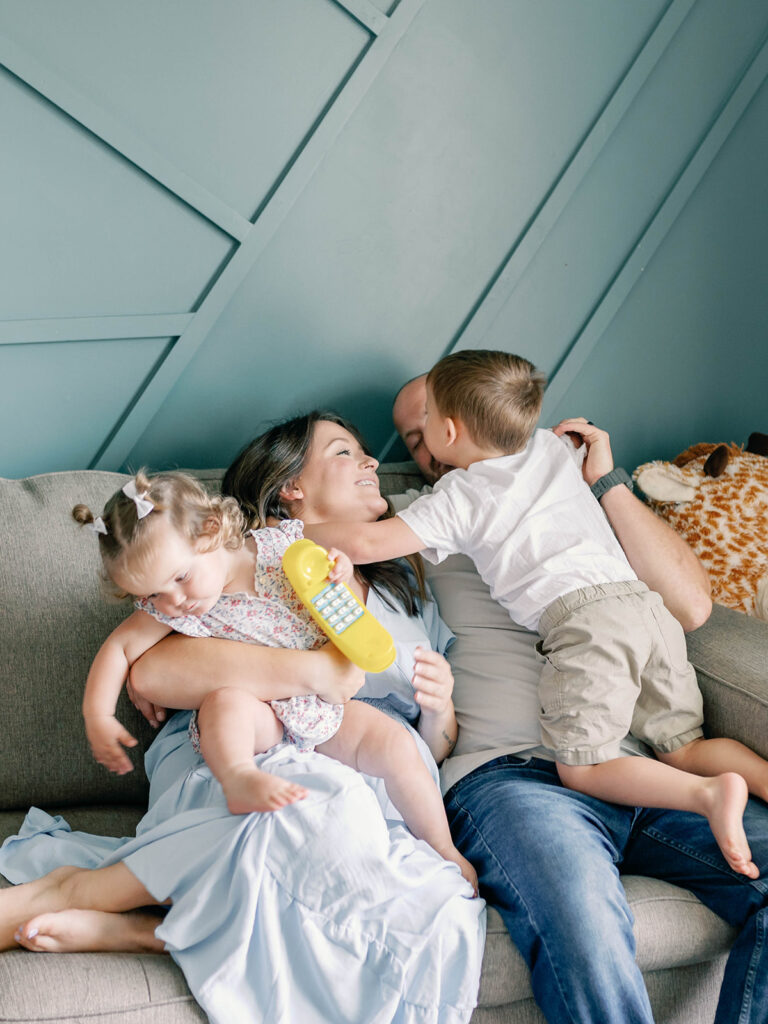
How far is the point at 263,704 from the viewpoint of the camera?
140 cm

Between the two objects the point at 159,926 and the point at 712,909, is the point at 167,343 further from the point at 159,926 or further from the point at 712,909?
the point at 712,909

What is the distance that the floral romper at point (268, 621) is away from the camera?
141 cm

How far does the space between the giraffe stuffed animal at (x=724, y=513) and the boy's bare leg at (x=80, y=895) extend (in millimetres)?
1444

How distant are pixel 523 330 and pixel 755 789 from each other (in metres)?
1.21

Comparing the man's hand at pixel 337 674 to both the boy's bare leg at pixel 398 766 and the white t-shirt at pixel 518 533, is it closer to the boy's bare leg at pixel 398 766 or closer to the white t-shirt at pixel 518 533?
the boy's bare leg at pixel 398 766

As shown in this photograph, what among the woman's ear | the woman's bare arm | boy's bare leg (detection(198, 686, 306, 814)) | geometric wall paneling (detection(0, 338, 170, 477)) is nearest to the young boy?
the woman's ear

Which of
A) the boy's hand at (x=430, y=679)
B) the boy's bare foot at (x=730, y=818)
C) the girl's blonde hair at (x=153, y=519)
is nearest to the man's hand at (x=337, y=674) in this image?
the boy's hand at (x=430, y=679)

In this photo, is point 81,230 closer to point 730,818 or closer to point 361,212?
point 361,212

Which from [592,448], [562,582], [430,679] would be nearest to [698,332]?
[592,448]

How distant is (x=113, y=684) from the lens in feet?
4.53

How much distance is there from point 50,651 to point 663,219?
1.78 meters

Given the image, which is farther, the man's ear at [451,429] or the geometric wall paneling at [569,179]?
the geometric wall paneling at [569,179]

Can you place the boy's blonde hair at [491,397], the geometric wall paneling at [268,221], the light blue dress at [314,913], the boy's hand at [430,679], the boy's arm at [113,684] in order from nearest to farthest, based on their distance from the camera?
the light blue dress at [314,913], the boy's arm at [113,684], the boy's hand at [430,679], the boy's blonde hair at [491,397], the geometric wall paneling at [268,221]

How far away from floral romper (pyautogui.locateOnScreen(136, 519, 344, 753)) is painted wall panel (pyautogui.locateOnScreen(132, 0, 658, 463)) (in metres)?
0.59
